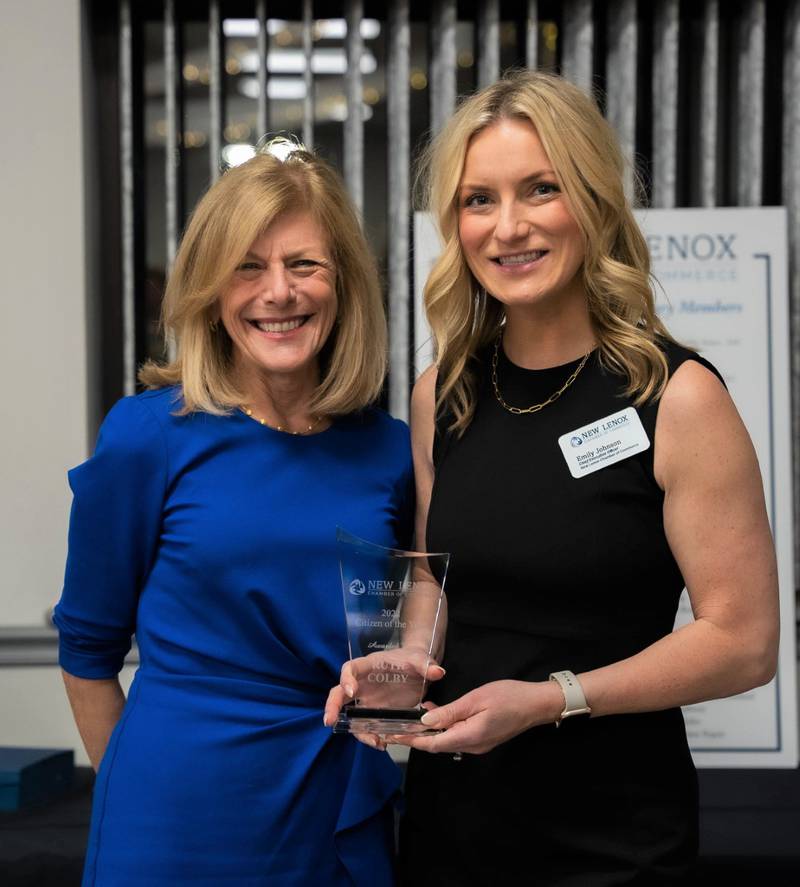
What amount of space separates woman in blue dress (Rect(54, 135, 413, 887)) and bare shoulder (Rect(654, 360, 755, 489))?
1.44 feet

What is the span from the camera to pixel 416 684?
1465mm

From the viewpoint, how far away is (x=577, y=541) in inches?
57.4

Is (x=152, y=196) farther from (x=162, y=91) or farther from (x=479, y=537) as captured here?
(x=479, y=537)

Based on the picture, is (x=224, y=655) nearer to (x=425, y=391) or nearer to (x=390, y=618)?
(x=390, y=618)

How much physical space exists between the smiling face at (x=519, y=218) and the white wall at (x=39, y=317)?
1903 millimetres

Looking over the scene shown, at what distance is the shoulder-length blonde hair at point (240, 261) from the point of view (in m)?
1.59

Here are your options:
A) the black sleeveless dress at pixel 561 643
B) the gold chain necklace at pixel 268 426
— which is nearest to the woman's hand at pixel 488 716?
the black sleeveless dress at pixel 561 643

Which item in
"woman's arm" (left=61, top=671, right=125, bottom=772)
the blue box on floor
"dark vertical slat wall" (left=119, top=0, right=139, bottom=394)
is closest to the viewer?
"woman's arm" (left=61, top=671, right=125, bottom=772)

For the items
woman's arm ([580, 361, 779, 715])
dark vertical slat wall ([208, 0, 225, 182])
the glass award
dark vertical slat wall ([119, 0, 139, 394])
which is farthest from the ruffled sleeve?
dark vertical slat wall ([208, 0, 225, 182])

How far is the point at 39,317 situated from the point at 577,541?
2.17 metres

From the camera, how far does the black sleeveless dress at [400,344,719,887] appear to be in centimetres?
146

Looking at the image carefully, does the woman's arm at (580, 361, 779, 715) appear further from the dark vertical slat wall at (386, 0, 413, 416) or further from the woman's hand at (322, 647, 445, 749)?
the dark vertical slat wall at (386, 0, 413, 416)

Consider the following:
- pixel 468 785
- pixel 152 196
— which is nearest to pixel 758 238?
pixel 152 196

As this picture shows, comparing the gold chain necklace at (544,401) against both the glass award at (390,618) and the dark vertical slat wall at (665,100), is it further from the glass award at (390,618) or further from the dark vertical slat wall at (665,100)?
the dark vertical slat wall at (665,100)
